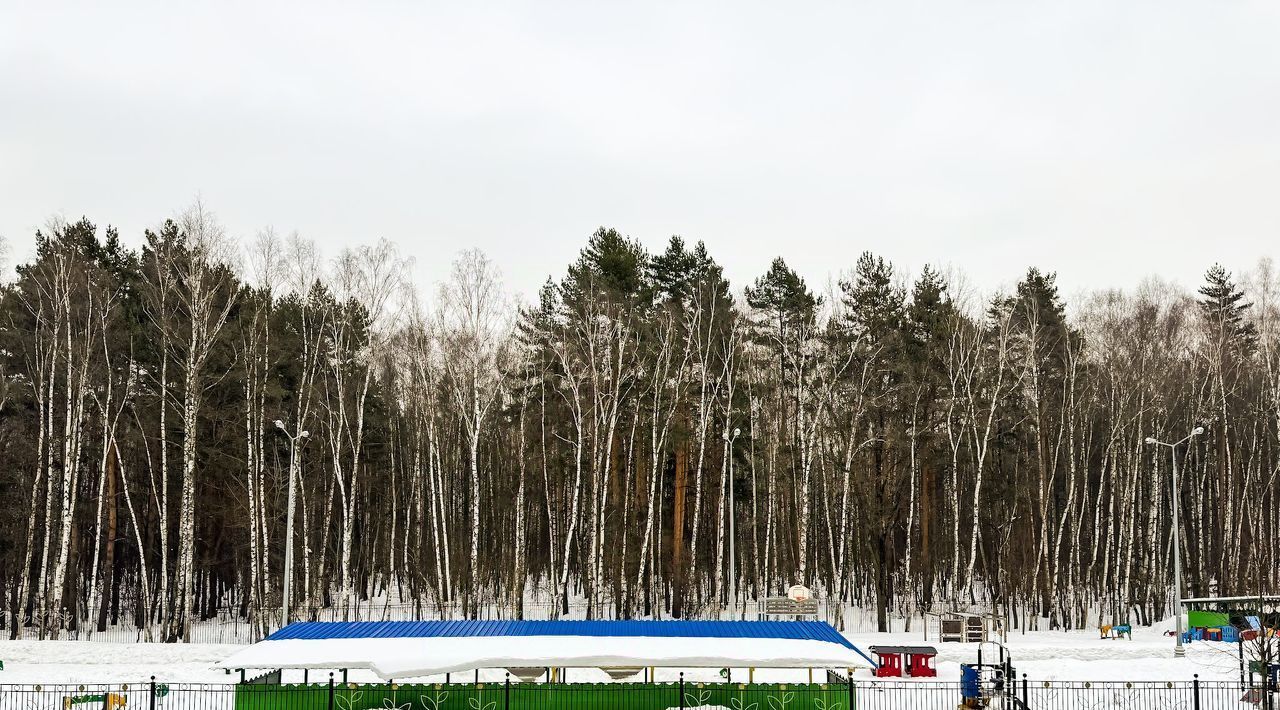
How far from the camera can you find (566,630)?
22453mm

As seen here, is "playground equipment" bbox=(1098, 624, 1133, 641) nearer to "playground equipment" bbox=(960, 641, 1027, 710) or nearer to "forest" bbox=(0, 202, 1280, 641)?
"forest" bbox=(0, 202, 1280, 641)

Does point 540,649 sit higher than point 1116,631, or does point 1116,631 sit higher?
point 540,649

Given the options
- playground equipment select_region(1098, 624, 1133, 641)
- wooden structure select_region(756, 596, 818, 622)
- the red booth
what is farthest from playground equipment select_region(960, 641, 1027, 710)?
playground equipment select_region(1098, 624, 1133, 641)

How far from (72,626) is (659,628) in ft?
100

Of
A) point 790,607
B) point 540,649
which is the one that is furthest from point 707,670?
point 790,607

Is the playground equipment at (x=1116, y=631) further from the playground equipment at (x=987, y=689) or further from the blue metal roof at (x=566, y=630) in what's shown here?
the blue metal roof at (x=566, y=630)

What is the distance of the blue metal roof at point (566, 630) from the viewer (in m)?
21.9

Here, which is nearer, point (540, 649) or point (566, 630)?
point (540, 649)

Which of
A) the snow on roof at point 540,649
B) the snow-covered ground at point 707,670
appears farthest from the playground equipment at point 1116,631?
the snow on roof at point 540,649

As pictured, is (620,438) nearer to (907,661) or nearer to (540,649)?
(907,661)

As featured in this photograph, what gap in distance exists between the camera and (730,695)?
69.5 feet

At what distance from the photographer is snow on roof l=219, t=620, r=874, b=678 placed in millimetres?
19547

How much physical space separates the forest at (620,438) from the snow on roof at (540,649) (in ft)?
52.0

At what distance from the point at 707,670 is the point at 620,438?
21137 mm
